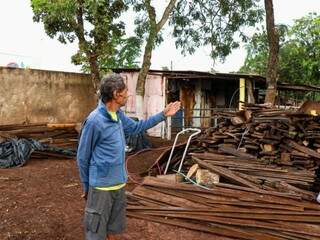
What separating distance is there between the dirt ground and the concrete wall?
16.9ft

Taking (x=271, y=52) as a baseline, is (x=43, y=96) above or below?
below

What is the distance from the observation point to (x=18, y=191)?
8.91 m

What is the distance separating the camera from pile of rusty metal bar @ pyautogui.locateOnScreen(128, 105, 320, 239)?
655 cm

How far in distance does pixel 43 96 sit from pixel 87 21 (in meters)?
3.20

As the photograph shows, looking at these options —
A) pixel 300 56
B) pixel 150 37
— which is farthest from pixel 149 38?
pixel 300 56

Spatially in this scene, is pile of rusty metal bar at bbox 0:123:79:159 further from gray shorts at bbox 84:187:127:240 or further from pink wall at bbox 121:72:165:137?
gray shorts at bbox 84:187:127:240

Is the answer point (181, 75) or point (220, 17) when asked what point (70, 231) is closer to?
point (181, 75)

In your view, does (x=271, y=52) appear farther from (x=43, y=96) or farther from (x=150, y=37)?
(x=43, y=96)

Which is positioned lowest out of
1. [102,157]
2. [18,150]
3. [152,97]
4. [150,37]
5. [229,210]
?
[229,210]

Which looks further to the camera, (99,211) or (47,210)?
(47,210)

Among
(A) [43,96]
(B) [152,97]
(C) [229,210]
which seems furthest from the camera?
(B) [152,97]

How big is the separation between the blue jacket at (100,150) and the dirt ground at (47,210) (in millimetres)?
2024

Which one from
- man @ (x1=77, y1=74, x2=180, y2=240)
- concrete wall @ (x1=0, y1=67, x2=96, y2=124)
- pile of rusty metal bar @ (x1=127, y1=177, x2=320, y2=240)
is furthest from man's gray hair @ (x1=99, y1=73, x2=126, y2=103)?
concrete wall @ (x1=0, y1=67, x2=96, y2=124)

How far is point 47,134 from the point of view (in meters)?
13.6
